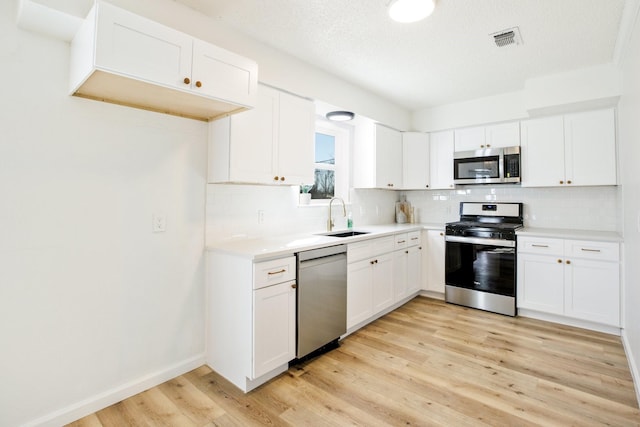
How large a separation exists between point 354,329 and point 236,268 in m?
1.47

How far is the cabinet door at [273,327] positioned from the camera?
2.11 m

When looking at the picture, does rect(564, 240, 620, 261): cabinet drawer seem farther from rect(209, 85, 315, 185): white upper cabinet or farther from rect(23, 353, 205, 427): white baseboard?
rect(23, 353, 205, 427): white baseboard

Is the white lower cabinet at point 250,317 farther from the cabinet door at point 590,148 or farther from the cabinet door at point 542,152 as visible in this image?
the cabinet door at point 590,148

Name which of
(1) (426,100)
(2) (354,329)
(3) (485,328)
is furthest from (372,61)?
(3) (485,328)

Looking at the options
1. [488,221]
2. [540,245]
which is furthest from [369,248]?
[488,221]

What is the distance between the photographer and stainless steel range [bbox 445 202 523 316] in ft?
11.5

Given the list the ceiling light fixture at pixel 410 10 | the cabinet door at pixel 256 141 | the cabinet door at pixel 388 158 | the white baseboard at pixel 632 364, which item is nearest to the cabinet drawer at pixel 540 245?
the white baseboard at pixel 632 364

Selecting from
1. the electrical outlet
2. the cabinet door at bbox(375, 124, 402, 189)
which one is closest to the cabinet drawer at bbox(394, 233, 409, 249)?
the cabinet door at bbox(375, 124, 402, 189)

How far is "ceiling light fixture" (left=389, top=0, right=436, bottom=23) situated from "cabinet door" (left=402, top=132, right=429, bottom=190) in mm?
2361

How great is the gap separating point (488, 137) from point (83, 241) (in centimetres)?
427

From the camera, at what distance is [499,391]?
7.02ft

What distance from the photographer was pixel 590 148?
11.0 ft

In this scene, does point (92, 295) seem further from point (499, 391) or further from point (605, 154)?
point (605, 154)

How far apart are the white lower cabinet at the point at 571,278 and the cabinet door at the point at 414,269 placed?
111cm
